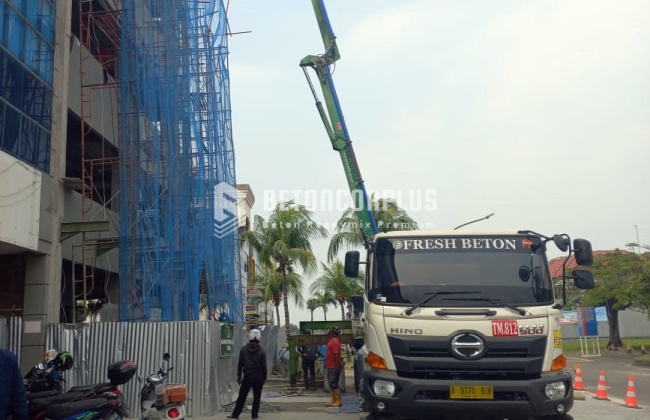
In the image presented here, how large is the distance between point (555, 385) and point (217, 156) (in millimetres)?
15225

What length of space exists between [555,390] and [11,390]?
5.38 metres

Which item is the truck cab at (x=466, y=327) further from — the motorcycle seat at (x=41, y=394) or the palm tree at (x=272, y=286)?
the palm tree at (x=272, y=286)

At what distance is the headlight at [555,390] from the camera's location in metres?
6.82

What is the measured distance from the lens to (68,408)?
6.74 meters

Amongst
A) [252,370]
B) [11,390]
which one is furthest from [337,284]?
[11,390]

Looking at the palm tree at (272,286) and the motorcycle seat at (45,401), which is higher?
the palm tree at (272,286)

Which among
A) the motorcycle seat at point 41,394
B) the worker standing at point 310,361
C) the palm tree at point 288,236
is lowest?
the worker standing at point 310,361

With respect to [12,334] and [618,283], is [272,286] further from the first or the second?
[12,334]

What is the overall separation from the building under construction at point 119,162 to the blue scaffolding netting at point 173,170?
37 mm

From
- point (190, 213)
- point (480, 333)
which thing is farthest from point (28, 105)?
point (480, 333)

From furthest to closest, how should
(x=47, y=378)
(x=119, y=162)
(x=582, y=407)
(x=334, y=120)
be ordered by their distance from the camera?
(x=334, y=120) → (x=119, y=162) → (x=582, y=407) → (x=47, y=378)

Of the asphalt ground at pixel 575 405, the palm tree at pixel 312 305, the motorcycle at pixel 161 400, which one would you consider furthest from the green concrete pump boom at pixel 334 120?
the palm tree at pixel 312 305

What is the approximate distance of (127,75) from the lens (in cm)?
1650

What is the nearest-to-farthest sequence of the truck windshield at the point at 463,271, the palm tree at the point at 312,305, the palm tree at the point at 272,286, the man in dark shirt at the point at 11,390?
1. the man in dark shirt at the point at 11,390
2. the truck windshield at the point at 463,271
3. the palm tree at the point at 272,286
4. the palm tree at the point at 312,305
